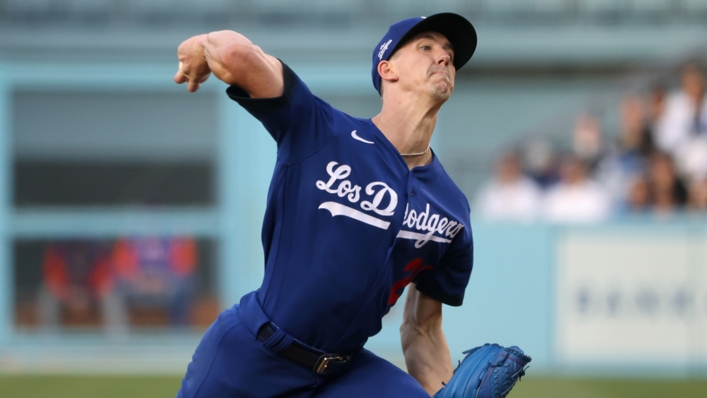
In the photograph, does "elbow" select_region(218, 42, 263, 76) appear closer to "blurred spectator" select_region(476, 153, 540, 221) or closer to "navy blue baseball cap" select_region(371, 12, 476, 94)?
"navy blue baseball cap" select_region(371, 12, 476, 94)

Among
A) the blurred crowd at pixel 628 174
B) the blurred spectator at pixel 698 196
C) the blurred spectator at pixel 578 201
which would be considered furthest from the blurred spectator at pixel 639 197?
the blurred spectator at pixel 698 196

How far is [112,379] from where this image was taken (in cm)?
959

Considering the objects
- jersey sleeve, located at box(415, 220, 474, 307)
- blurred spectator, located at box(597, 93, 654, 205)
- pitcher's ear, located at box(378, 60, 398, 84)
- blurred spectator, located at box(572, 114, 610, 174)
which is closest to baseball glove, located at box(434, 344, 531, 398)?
jersey sleeve, located at box(415, 220, 474, 307)

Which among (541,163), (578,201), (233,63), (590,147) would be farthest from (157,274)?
(233,63)

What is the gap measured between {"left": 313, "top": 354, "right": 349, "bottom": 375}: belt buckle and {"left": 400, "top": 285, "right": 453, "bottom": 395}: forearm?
1.99 feet

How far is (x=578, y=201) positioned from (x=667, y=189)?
39.5 inches

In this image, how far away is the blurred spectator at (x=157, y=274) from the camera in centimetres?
1205

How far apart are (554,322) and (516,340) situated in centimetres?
46

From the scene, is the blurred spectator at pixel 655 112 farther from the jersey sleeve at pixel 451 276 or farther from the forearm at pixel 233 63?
the forearm at pixel 233 63

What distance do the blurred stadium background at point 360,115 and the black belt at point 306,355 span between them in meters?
5.07

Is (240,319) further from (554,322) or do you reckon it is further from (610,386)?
(554,322)

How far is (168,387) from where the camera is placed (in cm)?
880

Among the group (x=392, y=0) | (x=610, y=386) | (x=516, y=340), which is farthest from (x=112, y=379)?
(x=392, y=0)

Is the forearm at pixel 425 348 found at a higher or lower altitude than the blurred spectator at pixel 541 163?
lower
